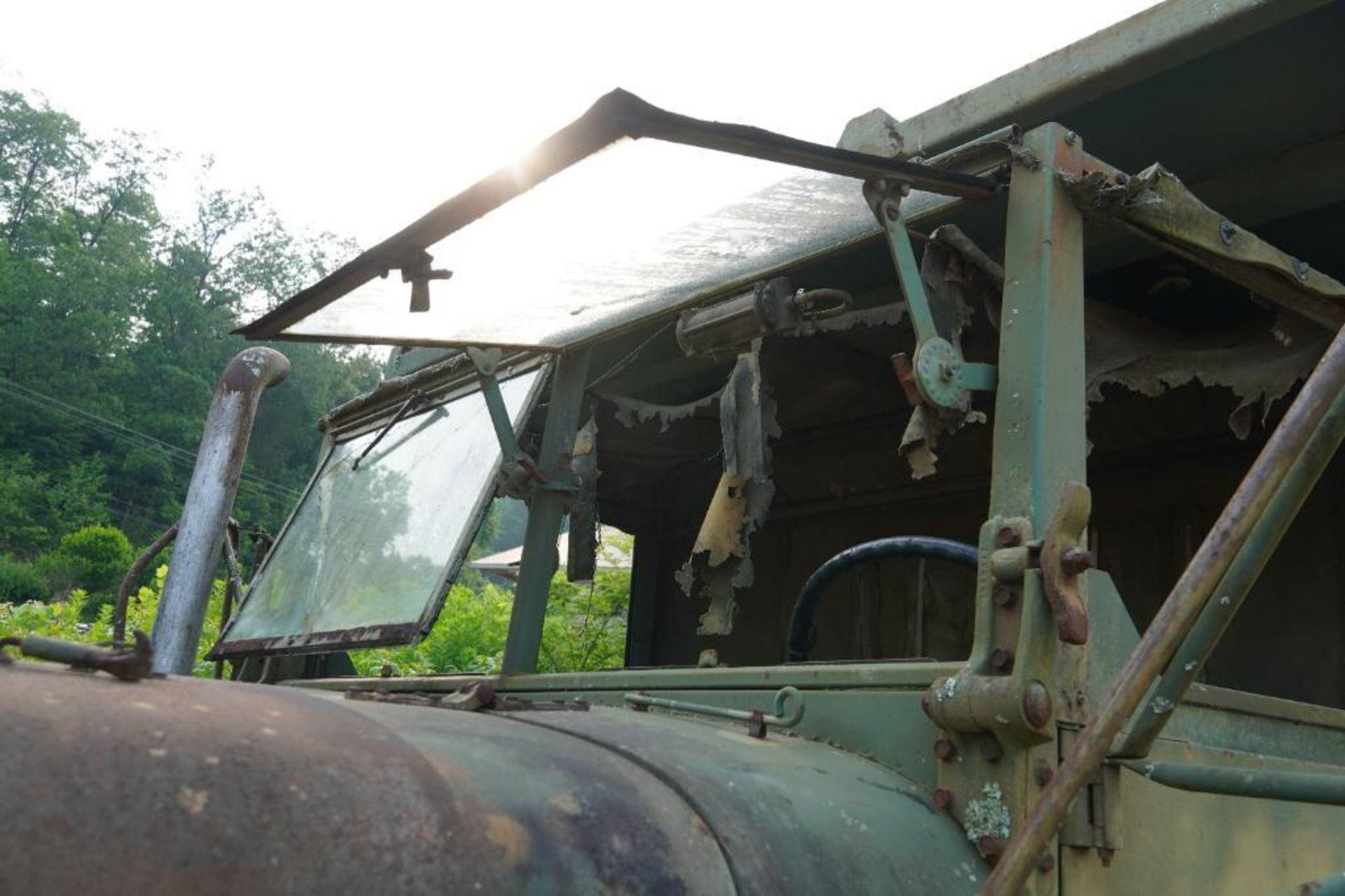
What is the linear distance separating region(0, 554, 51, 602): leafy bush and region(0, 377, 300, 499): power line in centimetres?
1043

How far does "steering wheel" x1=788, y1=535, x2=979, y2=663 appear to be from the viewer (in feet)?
8.41

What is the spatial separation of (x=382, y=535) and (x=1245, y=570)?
245 cm

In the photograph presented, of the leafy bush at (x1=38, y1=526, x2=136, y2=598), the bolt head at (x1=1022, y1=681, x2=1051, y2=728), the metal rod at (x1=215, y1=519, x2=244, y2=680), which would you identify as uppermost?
the leafy bush at (x1=38, y1=526, x2=136, y2=598)

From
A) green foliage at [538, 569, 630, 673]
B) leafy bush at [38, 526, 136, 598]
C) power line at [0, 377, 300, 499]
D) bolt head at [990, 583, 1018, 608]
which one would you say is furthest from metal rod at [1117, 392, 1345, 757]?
power line at [0, 377, 300, 499]

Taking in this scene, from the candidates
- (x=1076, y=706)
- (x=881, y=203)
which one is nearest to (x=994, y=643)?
(x=1076, y=706)

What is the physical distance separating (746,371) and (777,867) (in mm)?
1845

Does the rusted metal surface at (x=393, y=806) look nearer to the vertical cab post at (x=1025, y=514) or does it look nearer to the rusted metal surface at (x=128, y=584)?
the vertical cab post at (x=1025, y=514)

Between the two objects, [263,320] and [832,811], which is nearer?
[832,811]

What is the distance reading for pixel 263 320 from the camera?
8.46ft

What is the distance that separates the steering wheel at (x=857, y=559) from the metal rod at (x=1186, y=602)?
3.09 ft

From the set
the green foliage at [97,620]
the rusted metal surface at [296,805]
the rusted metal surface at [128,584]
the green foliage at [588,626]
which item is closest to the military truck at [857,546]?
the rusted metal surface at [296,805]

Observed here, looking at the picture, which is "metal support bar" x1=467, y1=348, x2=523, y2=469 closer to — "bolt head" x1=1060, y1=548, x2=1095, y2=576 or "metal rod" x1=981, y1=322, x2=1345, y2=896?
A: "bolt head" x1=1060, y1=548, x2=1095, y2=576

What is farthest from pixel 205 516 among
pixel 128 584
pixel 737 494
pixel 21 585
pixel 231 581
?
pixel 21 585

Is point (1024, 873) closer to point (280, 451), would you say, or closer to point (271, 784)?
point (271, 784)
